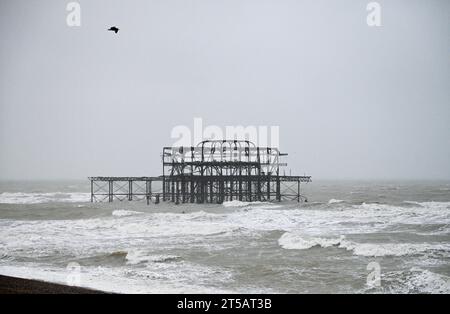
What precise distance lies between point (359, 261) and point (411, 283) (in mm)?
3536

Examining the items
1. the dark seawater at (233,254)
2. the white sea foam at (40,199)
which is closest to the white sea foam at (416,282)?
the dark seawater at (233,254)

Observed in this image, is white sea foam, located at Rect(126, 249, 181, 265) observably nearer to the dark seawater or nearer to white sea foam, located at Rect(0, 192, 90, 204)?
the dark seawater

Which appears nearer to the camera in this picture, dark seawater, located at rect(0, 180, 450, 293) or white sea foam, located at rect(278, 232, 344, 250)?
dark seawater, located at rect(0, 180, 450, 293)

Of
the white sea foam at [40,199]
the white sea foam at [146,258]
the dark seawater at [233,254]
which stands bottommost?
the white sea foam at [40,199]

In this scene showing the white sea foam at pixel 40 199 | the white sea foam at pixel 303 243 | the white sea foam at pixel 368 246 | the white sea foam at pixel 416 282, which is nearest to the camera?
the white sea foam at pixel 416 282

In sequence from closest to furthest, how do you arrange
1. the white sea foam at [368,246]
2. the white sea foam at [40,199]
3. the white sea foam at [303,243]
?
1. the white sea foam at [368,246]
2. the white sea foam at [303,243]
3. the white sea foam at [40,199]

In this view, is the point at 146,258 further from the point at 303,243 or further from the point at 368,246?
the point at 368,246

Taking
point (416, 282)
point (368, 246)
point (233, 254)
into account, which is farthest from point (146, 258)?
point (416, 282)

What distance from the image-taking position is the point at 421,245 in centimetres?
2102

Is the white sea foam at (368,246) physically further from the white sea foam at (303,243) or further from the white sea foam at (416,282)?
the white sea foam at (416,282)

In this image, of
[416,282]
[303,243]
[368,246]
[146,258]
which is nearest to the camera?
[416,282]

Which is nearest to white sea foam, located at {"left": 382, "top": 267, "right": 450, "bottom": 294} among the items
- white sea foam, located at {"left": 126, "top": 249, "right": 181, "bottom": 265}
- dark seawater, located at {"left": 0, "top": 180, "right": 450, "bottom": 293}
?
dark seawater, located at {"left": 0, "top": 180, "right": 450, "bottom": 293}
